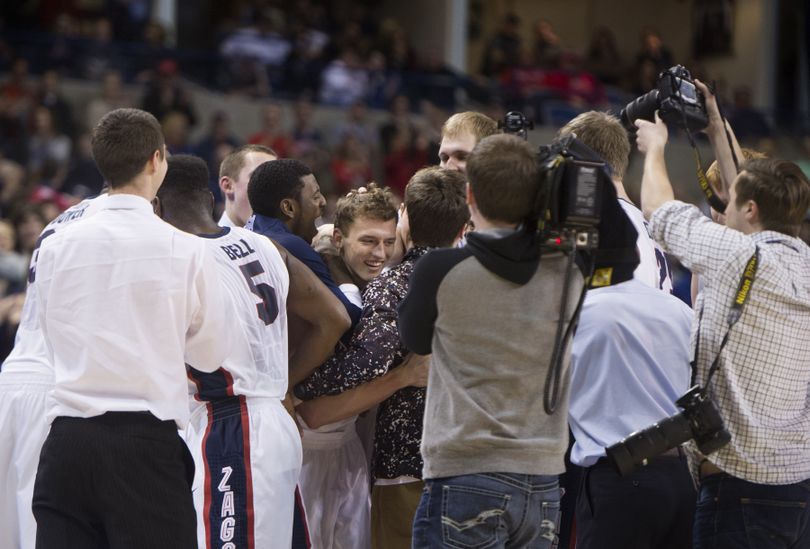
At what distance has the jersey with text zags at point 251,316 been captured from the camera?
181 inches

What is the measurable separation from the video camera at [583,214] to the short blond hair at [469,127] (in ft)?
4.91

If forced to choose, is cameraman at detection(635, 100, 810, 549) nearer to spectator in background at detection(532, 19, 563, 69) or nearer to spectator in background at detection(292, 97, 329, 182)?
spectator in background at detection(292, 97, 329, 182)

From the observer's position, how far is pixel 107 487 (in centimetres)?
402

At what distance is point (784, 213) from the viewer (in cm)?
418

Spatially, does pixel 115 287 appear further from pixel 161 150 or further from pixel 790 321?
pixel 790 321

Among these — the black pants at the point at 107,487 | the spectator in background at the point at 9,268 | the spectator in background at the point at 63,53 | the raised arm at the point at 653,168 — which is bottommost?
the spectator in background at the point at 9,268

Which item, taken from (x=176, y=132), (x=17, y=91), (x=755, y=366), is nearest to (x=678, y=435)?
(x=755, y=366)

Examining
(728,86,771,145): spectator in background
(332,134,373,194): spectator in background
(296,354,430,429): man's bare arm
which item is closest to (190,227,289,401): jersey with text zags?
(296,354,430,429): man's bare arm

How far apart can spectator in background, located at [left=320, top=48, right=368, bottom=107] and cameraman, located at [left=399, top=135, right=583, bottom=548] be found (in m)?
13.0

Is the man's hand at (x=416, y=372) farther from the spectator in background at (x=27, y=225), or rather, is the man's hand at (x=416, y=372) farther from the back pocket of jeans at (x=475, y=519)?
the spectator in background at (x=27, y=225)

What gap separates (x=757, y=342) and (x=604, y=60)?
1693cm

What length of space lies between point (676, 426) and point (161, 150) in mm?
2013

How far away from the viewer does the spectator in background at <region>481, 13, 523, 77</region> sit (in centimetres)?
1916

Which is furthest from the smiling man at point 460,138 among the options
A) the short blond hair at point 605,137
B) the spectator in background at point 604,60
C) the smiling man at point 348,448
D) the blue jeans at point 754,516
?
the spectator in background at point 604,60
